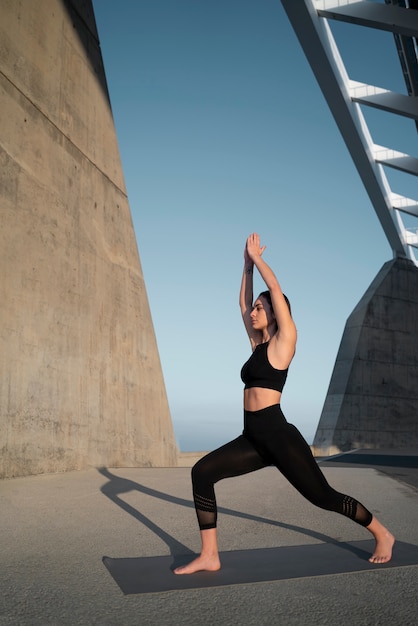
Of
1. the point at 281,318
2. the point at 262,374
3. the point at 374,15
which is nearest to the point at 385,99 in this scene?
the point at 374,15

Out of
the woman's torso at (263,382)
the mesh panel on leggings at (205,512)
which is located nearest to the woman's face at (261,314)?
the woman's torso at (263,382)

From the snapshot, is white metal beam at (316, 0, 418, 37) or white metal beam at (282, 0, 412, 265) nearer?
white metal beam at (316, 0, 418, 37)

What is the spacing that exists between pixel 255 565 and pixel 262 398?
986mm

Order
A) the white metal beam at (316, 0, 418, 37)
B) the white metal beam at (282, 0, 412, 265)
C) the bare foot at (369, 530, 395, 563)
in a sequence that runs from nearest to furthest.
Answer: the bare foot at (369, 530, 395, 563) < the white metal beam at (316, 0, 418, 37) < the white metal beam at (282, 0, 412, 265)

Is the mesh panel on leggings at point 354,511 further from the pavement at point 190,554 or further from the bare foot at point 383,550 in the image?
the pavement at point 190,554

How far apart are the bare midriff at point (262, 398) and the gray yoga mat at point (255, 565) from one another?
3.05ft

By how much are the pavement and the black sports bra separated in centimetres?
106

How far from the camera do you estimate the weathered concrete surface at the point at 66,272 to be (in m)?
8.91

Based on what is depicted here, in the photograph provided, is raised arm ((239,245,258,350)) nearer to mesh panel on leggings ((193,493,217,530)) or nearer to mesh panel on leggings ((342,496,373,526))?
mesh panel on leggings ((193,493,217,530))

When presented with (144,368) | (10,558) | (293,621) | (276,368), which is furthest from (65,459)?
(293,621)

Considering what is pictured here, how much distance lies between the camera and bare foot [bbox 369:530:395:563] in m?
3.89

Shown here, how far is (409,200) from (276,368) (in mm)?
25848

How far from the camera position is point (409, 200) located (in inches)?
1093

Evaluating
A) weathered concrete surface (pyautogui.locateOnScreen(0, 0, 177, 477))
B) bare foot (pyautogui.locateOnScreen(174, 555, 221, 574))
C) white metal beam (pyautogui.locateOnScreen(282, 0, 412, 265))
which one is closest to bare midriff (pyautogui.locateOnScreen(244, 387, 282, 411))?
bare foot (pyautogui.locateOnScreen(174, 555, 221, 574))
